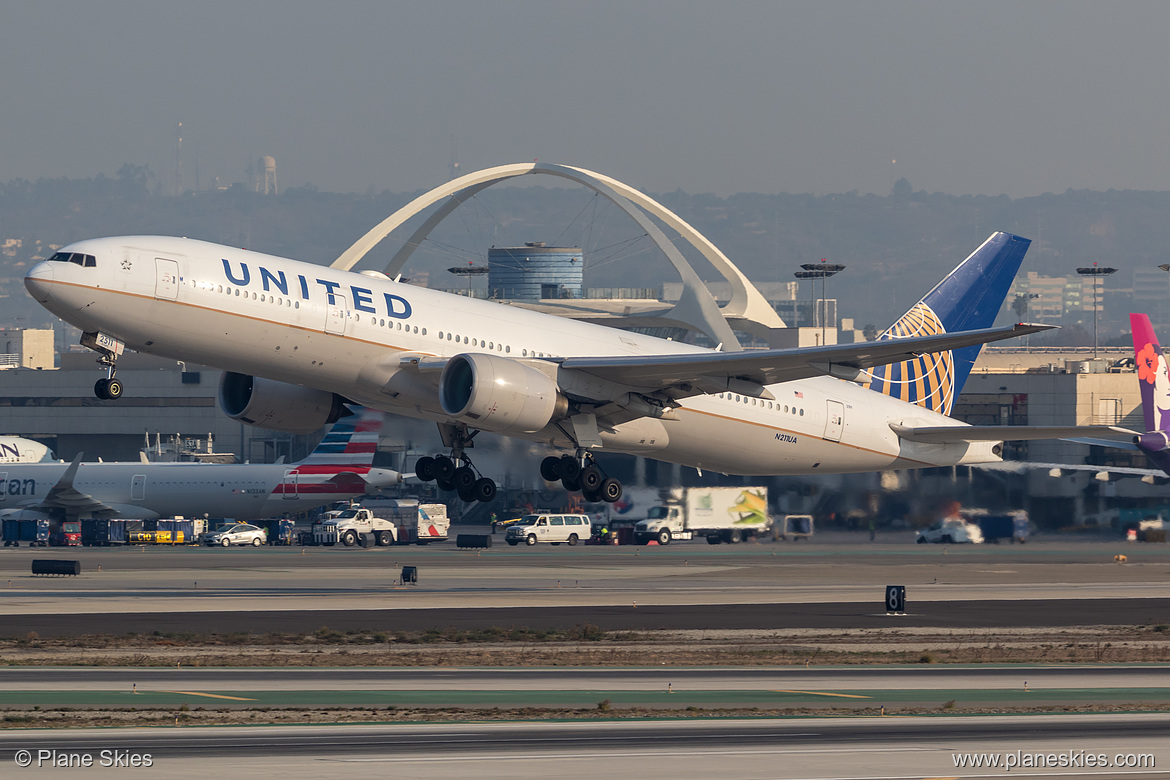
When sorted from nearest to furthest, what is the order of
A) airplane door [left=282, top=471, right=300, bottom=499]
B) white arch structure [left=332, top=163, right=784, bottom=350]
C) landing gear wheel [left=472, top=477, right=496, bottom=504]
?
landing gear wheel [left=472, top=477, right=496, bottom=504] < airplane door [left=282, top=471, right=300, bottom=499] < white arch structure [left=332, top=163, right=784, bottom=350]

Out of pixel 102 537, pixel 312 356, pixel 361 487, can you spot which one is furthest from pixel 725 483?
pixel 312 356

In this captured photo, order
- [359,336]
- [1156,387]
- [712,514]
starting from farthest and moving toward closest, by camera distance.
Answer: [712,514]
[1156,387]
[359,336]

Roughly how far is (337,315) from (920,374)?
24.0 m

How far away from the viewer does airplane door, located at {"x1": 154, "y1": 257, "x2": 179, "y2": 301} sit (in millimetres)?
35469

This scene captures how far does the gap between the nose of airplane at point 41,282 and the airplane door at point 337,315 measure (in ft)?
22.0

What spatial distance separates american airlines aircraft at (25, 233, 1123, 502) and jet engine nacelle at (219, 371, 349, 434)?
0.18 ft

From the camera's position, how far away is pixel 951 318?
5362 centimetres

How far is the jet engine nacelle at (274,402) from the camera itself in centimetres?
4400

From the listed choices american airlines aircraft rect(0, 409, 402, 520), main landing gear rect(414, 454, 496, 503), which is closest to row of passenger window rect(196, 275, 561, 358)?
main landing gear rect(414, 454, 496, 503)

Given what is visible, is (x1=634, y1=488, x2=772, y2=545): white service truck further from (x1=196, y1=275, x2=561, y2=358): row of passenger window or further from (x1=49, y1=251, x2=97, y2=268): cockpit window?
(x1=49, y1=251, x2=97, y2=268): cockpit window

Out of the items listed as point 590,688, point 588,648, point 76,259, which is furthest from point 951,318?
point 76,259

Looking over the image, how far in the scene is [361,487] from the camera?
8988 cm

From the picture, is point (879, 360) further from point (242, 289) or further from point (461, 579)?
point (461, 579)

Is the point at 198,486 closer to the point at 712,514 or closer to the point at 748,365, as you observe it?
the point at 712,514
